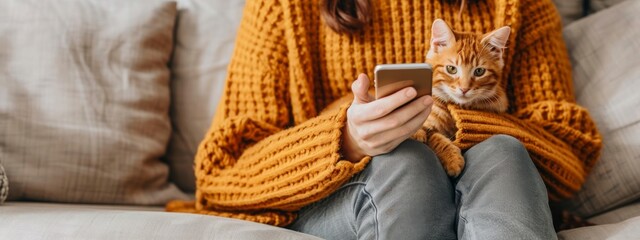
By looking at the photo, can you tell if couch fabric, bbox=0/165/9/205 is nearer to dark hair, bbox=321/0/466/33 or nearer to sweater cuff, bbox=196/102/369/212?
sweater cuff, bbox=196/102/369/212

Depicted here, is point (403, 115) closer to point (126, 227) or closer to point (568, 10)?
point (126, 227)

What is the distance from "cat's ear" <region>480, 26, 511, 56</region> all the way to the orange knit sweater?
12 centimetres

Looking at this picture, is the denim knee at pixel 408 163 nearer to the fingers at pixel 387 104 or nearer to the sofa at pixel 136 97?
the fingers at pixel 387 104

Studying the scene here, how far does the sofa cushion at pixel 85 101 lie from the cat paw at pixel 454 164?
2.28 ft

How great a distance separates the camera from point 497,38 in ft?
3.59

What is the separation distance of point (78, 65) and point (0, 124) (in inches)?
7.9

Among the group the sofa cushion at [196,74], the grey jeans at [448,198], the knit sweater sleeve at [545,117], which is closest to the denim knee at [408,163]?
the grey jeans at [448,198]

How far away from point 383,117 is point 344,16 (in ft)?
1.15

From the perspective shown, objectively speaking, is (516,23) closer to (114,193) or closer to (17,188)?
(114,193)

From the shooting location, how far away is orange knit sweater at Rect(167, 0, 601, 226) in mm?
1187

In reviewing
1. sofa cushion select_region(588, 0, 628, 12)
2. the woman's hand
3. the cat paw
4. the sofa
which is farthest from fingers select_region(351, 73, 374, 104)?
sofa cushion select_region(588, 0, 628, 12)

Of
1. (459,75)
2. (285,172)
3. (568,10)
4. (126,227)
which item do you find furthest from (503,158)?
(568,10)

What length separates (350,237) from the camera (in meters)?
1.06

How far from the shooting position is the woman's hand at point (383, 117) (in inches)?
36.9
